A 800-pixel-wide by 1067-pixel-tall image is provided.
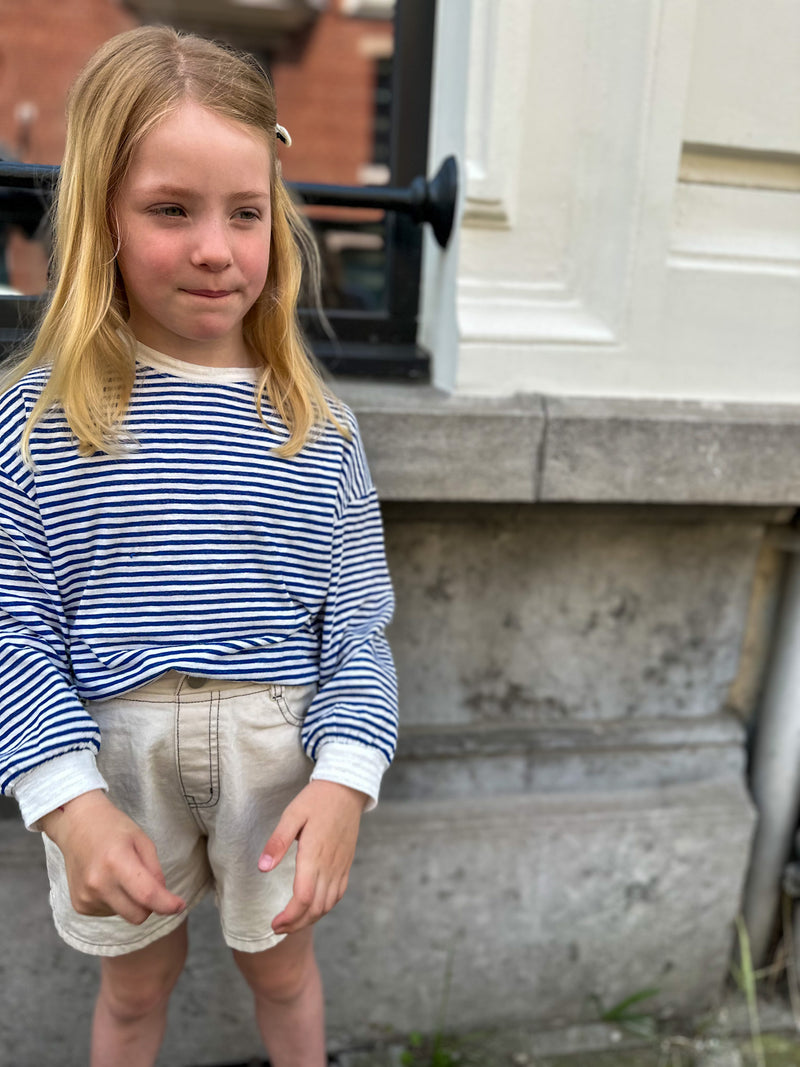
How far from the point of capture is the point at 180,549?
3.96ft

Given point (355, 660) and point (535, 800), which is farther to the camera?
point (535, 800)

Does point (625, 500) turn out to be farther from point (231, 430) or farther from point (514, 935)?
point (514, 935)

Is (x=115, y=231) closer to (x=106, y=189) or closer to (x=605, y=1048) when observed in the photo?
(x=106, y=189)

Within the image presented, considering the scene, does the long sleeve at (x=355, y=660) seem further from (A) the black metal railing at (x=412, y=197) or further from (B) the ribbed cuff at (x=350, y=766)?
(A) the black metal railing at (x=412, y=197)

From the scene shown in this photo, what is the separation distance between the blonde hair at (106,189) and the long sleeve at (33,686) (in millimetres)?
120

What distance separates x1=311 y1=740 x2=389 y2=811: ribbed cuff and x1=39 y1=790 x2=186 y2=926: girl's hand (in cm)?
26

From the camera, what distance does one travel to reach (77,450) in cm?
116

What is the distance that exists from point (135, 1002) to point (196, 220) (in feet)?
4.17

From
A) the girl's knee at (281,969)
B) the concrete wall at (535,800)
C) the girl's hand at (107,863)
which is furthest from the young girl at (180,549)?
the concrete wall at (535,800)

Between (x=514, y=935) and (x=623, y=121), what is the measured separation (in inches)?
72.2

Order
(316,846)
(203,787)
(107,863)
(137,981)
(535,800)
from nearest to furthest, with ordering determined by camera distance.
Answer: (107,863)
(316,846)
(203,787)
(137,981)
(535,800)

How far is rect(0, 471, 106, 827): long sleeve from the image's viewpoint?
109 centimetres

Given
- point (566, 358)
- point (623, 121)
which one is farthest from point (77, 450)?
point (623, 121)

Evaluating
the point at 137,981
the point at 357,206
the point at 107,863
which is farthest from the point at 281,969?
the point at 357,206
